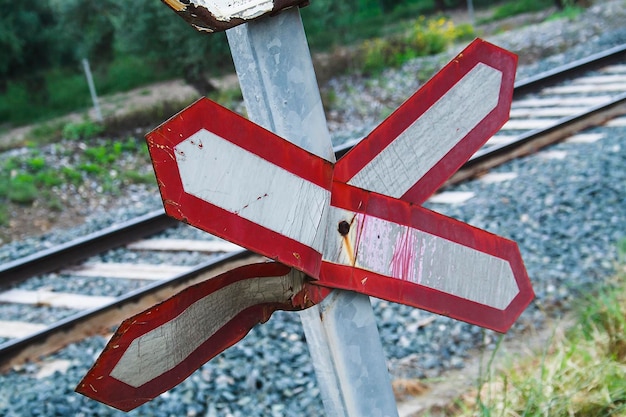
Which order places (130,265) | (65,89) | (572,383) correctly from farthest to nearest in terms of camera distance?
1. (65,89)
2. (130,265)
3. (572,383)

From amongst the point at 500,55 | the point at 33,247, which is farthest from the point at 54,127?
the point at 500,55

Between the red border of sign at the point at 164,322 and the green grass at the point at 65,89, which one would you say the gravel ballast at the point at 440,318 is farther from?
the green grass at the point at 65,89

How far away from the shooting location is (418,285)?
153cm

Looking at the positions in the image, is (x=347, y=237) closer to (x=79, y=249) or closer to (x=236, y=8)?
(x=236, y=8)

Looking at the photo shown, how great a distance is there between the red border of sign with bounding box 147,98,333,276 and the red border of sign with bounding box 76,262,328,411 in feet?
0.39

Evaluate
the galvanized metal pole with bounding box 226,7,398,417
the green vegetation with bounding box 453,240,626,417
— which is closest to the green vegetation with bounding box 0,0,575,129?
the green vegetation with bounding box 453,240,626,417

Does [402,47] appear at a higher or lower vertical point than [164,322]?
lower

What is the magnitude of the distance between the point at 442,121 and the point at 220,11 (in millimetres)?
543

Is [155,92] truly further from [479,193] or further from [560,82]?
[479,193]

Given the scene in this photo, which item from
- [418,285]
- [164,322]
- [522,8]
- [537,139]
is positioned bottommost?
[522,8]

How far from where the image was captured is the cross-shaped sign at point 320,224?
122cm

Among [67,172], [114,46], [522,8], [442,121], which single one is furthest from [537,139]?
[522,8]

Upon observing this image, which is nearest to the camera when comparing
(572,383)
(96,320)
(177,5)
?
(177,5)

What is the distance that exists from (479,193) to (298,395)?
310cm
